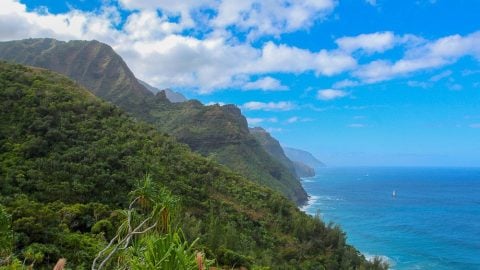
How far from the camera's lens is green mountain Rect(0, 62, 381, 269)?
20578mm

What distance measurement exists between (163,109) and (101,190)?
250ft

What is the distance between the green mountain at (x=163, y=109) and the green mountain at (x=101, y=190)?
1460 inches

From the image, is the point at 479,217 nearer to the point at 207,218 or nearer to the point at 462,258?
the point at 462,258

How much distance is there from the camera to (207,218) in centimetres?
3350

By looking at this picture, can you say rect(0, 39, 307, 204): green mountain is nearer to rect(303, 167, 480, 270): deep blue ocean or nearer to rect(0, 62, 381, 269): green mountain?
rect(303, 167, 480, 270): deep blue ocean

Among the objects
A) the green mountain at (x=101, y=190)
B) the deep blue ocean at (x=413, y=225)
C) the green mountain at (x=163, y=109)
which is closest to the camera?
the green mountain at (x=101, y=190)

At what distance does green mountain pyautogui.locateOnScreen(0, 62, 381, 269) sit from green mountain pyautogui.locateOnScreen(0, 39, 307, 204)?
37.1 meters

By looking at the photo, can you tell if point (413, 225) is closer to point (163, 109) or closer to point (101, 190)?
point (163, 109)

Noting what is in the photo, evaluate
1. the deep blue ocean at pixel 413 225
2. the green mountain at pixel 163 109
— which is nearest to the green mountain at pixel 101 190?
the deep blue ocean at pixel 413 225

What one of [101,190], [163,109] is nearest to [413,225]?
[163,109]

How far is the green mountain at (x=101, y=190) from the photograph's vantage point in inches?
810

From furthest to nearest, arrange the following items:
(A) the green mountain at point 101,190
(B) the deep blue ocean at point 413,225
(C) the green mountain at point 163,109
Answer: (C) the green mountain at point 163,109 → (B) the deep blue ocean at point 413,225 → (A) the green mountain at point 101,190

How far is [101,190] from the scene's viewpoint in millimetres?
29734

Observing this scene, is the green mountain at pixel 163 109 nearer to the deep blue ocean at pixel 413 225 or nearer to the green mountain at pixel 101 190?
the deep blue ocean at pixel 413 225
